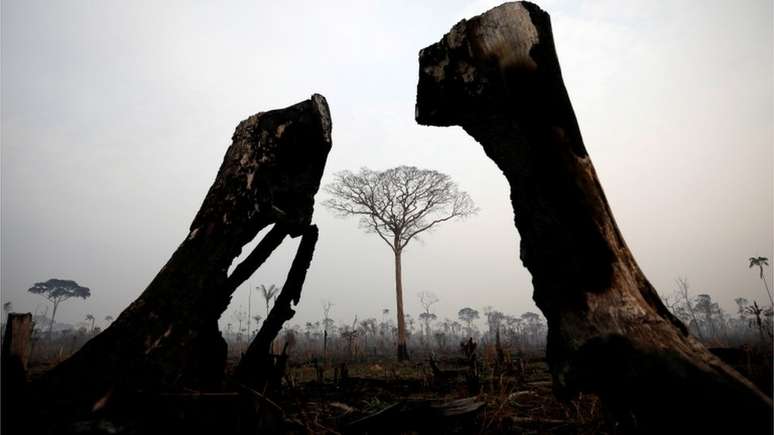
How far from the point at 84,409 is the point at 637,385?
206 cm

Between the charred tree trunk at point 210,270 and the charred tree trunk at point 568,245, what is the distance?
104 centimetres

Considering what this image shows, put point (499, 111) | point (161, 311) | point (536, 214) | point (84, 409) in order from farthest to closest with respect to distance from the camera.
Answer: point (499, 111), point (536, 214), point (161, 311), point (84, 409)

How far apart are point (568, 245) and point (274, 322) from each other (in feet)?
6.65

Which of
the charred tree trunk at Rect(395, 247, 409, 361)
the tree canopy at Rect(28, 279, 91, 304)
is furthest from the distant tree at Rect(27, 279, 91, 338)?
the charred tree trunk at Rect(395, 247, 409, 361)

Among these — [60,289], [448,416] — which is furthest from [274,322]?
[60,289]

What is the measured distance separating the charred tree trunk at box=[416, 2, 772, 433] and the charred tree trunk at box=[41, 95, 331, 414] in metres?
1.04

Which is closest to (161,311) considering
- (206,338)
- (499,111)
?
(206,338)

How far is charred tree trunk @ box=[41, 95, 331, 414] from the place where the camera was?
156 cm

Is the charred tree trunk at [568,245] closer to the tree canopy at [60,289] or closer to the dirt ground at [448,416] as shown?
the dirt ground at [448,416]

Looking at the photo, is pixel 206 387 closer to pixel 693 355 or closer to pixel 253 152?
pixel 253 152

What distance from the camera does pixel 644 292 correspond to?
1713 mm

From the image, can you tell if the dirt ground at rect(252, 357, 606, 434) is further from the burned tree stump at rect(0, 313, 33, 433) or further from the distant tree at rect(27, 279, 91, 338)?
the distant tree at rect(27, 279, 91, 338)

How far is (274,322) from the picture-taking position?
2.59 meters

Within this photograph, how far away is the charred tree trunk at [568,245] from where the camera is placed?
3.77ft
